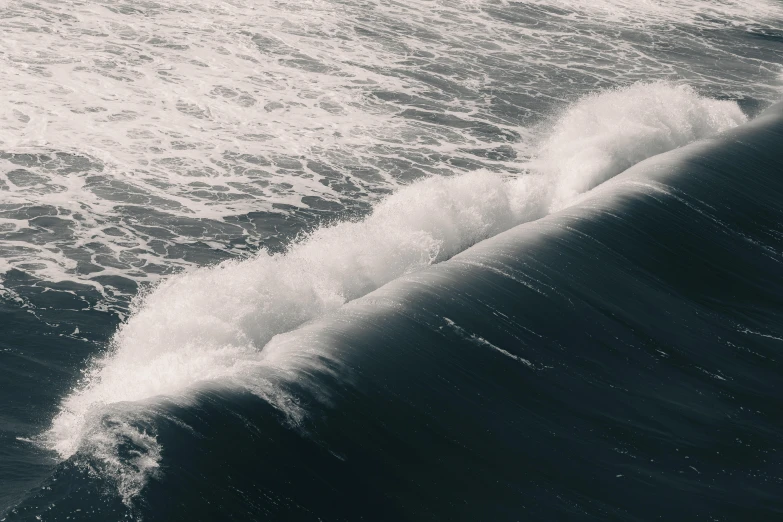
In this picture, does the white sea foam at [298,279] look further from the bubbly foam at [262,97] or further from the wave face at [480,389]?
the bubbly foam at [262,97]

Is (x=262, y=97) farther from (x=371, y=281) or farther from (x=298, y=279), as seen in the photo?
(x=298, y=279)

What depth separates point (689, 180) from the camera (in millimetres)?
20281

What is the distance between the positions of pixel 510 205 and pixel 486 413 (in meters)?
8.27

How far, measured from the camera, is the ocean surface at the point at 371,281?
444 inches

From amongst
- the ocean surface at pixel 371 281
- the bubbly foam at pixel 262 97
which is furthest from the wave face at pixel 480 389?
the bubbly foam at pixel 262 97

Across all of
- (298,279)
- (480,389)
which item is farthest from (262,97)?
(480,389)

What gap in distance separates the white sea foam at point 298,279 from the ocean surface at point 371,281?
0.06 meters

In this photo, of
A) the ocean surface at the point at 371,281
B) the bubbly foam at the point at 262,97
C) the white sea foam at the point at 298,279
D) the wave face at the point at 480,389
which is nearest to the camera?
the wave face at the point at 480,389

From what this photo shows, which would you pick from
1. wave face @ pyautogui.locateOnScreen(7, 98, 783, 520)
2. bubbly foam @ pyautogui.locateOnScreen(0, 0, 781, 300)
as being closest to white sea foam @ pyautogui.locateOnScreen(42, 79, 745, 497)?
wave face @ pyautogui.locateOnScreen(7, 98, 783, 520)

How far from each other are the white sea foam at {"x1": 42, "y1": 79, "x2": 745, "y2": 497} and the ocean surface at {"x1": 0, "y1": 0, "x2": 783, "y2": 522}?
64mm

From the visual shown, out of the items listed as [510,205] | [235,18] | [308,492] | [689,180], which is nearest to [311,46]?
[235,18]

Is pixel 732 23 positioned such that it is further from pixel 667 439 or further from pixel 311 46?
pixel 667 439

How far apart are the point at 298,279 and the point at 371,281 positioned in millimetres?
1356

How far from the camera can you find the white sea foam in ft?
39.9
